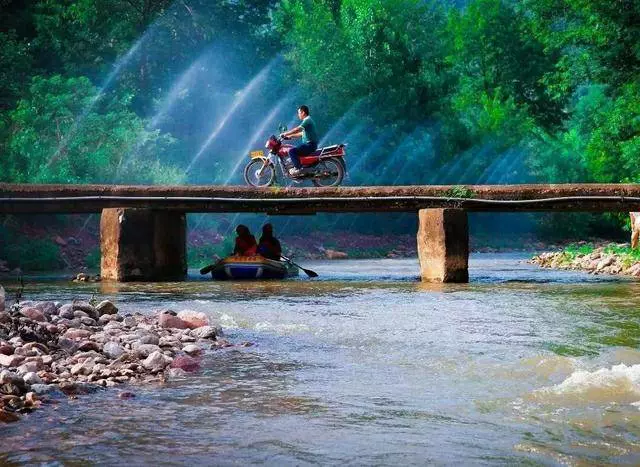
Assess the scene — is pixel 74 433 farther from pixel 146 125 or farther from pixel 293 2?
pixel 293 2

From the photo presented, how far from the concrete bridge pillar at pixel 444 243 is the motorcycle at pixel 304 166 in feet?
6.88

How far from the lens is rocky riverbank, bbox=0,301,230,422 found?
7.91 metres

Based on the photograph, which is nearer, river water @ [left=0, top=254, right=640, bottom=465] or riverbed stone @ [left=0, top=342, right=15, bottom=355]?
river water @ [left=0, top=254, right=640, bottom=465]

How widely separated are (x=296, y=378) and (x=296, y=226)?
35043 mm

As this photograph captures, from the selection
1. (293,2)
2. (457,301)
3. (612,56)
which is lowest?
(457,301)

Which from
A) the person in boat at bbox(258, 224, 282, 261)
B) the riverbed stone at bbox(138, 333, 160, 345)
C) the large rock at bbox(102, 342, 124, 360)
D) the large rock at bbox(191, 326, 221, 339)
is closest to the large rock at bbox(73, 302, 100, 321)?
the large rock at bbox(191, 326, 221, 339)

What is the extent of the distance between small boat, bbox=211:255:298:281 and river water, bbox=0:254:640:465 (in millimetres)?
6750

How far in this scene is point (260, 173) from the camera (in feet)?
67.4

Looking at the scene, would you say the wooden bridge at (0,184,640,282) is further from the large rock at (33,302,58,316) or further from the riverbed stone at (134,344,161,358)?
the riverbed stone at (134,344,161,358)

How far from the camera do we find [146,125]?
40219 mm

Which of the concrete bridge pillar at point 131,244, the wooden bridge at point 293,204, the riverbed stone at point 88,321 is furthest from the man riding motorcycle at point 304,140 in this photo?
the riverbed stone at point 88,321

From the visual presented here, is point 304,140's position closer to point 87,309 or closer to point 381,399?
point 87,309

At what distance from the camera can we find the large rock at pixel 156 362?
9.16 meters

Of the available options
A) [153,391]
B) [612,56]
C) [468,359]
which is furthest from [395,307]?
[612,56]
